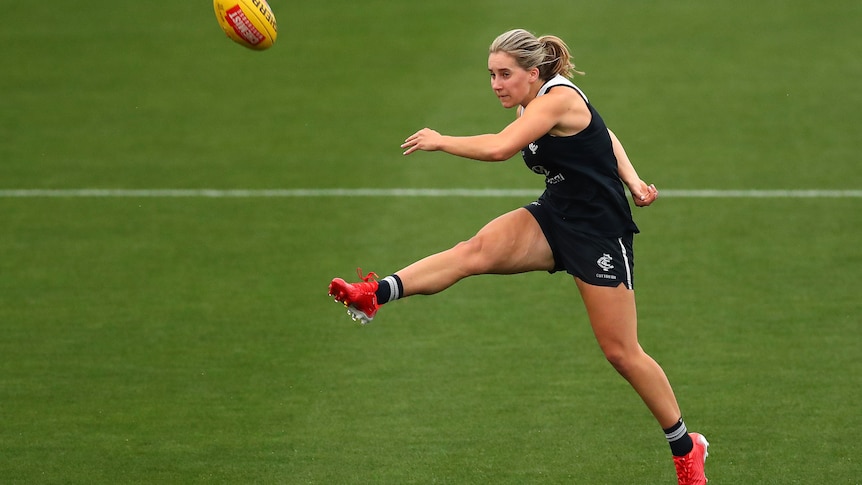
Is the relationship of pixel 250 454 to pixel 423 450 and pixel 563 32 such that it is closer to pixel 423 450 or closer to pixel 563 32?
pixel 423 450

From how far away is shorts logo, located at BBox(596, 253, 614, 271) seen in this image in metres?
6.41

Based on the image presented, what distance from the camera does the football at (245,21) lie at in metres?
7.76

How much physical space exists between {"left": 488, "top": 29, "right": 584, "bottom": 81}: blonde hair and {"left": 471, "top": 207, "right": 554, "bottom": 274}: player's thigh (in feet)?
2.66

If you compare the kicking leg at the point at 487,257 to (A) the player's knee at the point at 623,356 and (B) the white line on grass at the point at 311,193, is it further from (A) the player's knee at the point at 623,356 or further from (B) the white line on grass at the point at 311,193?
(B) the white line on grass at the point at 311,193

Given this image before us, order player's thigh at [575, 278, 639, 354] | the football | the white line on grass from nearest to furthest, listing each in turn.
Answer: player's thigh at [575, 278, 639, 354] < the football < the white line on grass

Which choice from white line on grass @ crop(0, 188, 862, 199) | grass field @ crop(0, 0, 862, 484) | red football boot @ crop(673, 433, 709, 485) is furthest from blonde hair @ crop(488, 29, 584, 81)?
white line on grass @ crop(0, 188, 862, 199)

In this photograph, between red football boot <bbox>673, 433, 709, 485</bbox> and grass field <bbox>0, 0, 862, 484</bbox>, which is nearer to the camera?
red football boot <bbox>673, 433, 709, 485</bbox>

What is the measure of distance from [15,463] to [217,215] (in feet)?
16.7

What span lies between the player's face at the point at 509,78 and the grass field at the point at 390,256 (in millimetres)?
2169

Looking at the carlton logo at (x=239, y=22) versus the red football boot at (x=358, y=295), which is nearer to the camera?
the red football boot at (x=358, y=295)

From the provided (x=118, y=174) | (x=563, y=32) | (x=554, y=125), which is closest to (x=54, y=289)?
(x=118, y=174)

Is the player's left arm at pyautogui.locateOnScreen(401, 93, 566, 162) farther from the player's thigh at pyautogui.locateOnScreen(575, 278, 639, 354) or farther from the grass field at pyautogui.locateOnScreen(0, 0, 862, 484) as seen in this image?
the grass field at pyautogui.locateOnScreen(0, 0, 862, 484)

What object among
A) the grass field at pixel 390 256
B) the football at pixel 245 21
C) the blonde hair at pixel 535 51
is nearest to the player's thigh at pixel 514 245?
the blonde hair at pixel 535 51

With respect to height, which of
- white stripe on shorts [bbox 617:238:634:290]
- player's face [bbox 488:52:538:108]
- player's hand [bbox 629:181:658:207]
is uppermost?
player's face [bbox 488:52:538:108]
